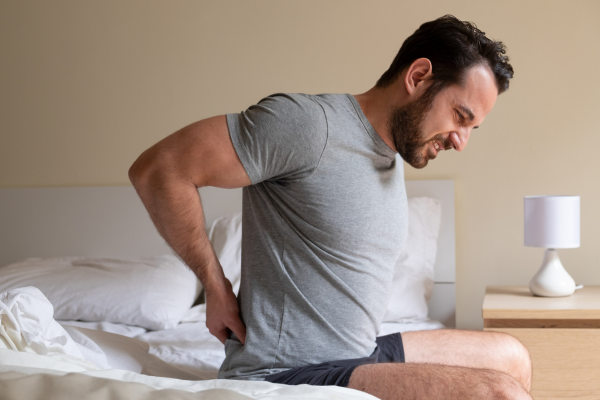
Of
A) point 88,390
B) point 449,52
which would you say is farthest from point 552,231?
point 88,390

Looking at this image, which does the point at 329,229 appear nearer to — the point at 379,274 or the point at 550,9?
the point at 379,274

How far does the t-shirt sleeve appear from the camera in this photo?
984mm

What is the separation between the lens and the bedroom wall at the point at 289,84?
237cm

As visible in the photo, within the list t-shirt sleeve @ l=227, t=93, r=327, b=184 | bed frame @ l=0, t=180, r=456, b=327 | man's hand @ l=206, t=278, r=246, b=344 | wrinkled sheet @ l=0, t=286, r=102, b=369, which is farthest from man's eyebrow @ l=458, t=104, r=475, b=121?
bed frame @ l=0, t=180, r=456, b=327

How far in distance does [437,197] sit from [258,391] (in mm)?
1835

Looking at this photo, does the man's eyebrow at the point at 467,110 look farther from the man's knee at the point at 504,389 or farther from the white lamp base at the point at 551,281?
the white lamp base at the point at 551,281

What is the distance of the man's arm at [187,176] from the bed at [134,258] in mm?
373

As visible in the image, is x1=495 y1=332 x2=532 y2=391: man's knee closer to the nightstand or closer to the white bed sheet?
the nightstand

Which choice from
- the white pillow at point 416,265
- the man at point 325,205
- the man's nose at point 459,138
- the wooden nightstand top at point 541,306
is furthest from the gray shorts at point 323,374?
the white pillow at point 416,265

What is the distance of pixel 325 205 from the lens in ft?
3.48

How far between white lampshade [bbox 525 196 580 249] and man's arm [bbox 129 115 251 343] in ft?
4.40

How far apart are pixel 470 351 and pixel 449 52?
68cm

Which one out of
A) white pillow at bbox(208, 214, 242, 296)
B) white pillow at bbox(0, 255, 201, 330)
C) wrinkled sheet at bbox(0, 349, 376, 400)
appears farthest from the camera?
white pillow at bbox(208, 214, 242, 296)

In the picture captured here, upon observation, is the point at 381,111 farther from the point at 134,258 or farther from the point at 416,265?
the point at 134,258
